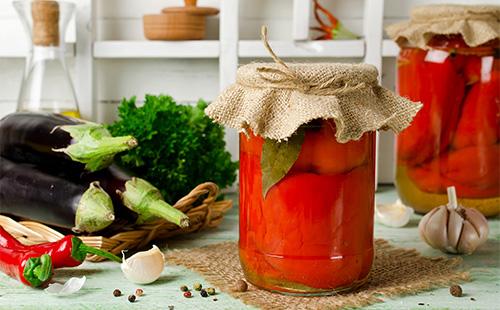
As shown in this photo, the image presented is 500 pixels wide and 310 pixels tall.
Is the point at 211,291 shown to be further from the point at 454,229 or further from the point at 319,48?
the point at 319,48

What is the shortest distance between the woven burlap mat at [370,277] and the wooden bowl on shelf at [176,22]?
53 centimetres

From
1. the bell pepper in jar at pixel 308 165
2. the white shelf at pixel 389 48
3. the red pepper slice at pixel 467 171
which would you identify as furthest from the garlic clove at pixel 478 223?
the white shelf at pixel 389 48

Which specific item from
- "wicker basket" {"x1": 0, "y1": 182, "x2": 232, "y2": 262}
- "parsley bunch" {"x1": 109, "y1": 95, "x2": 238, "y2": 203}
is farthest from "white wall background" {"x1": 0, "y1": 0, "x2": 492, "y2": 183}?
"wicker basket" {"x1": 0, "y1": 182, "x2": 232, "y2": 262}

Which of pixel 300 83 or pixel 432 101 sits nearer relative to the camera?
pixel 300 83

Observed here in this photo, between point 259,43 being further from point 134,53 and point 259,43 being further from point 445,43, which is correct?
point 445,43

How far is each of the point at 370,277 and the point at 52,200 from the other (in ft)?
1.60

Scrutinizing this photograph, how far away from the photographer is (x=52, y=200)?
3.77 ft

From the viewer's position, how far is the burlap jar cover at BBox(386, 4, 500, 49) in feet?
4.25

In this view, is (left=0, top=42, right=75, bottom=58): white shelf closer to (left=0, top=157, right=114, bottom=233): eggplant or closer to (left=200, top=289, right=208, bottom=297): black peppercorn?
(left=0, top=157, right=114, bottom=233): eggplant

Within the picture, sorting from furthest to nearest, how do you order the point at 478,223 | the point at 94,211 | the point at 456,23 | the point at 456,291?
the point at 456,23
the point at 478,223
the point at 94,211
the point at 456,291

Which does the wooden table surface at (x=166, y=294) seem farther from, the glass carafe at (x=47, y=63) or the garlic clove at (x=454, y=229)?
the glass carafe at (x=47, y=63)

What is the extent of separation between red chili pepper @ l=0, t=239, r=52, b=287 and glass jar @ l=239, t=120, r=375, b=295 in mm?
268

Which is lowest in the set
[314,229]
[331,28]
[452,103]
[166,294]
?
[166,294]

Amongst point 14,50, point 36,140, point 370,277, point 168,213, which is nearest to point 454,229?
point 370,277
